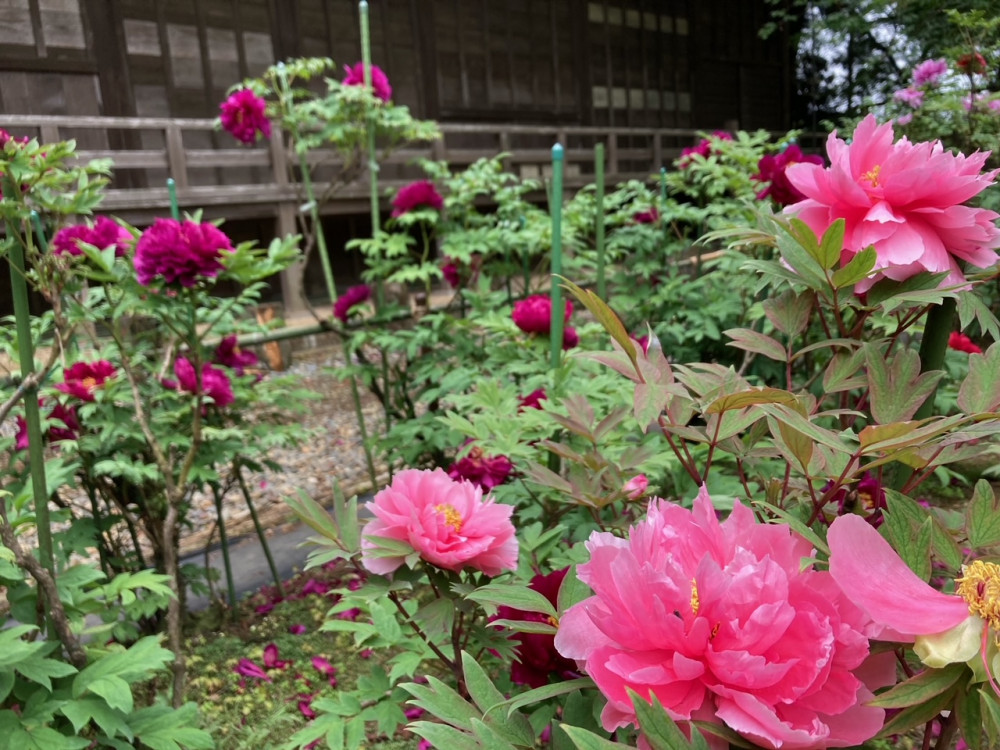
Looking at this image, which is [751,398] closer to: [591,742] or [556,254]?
[591,742]

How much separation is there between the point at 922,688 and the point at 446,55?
7959 millimetres

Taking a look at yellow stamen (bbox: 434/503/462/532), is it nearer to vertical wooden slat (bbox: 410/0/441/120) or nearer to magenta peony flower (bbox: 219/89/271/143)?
magenta peony flower (bbox: 219/89/271/143)

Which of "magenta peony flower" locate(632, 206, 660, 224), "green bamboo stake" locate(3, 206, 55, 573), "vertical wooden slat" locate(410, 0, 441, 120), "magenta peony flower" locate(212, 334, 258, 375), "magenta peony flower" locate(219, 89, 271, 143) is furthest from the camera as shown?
"vertical wooden slat" locate(410, 0, 441, 120)

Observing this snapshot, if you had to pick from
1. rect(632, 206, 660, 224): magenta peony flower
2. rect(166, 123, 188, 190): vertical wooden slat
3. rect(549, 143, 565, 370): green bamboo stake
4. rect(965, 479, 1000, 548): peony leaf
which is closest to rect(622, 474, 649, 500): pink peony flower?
rect(965, 479, 1000, 548): peony leaf

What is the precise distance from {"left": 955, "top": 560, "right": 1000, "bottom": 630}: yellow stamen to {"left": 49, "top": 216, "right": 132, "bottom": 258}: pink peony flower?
65.9 inches

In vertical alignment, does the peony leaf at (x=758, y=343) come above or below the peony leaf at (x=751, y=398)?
above

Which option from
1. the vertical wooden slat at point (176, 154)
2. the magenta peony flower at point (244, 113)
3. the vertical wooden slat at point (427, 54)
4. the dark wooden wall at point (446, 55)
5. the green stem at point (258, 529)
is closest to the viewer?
the green stem at point (258, 529)

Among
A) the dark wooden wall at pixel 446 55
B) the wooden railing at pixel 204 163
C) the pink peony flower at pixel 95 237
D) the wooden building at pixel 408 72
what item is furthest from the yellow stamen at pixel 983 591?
the dark wooden wall at pixel 446 55

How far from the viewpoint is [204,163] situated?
5.18 metres

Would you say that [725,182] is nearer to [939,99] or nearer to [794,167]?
[939,99]

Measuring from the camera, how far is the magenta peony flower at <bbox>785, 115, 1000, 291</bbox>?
51 cm

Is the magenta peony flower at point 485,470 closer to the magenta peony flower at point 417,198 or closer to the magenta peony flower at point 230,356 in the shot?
the magenta peony flower at point 230,356

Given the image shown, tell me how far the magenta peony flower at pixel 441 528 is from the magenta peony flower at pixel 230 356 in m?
1.56

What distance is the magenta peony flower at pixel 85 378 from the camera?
5.71 feet
